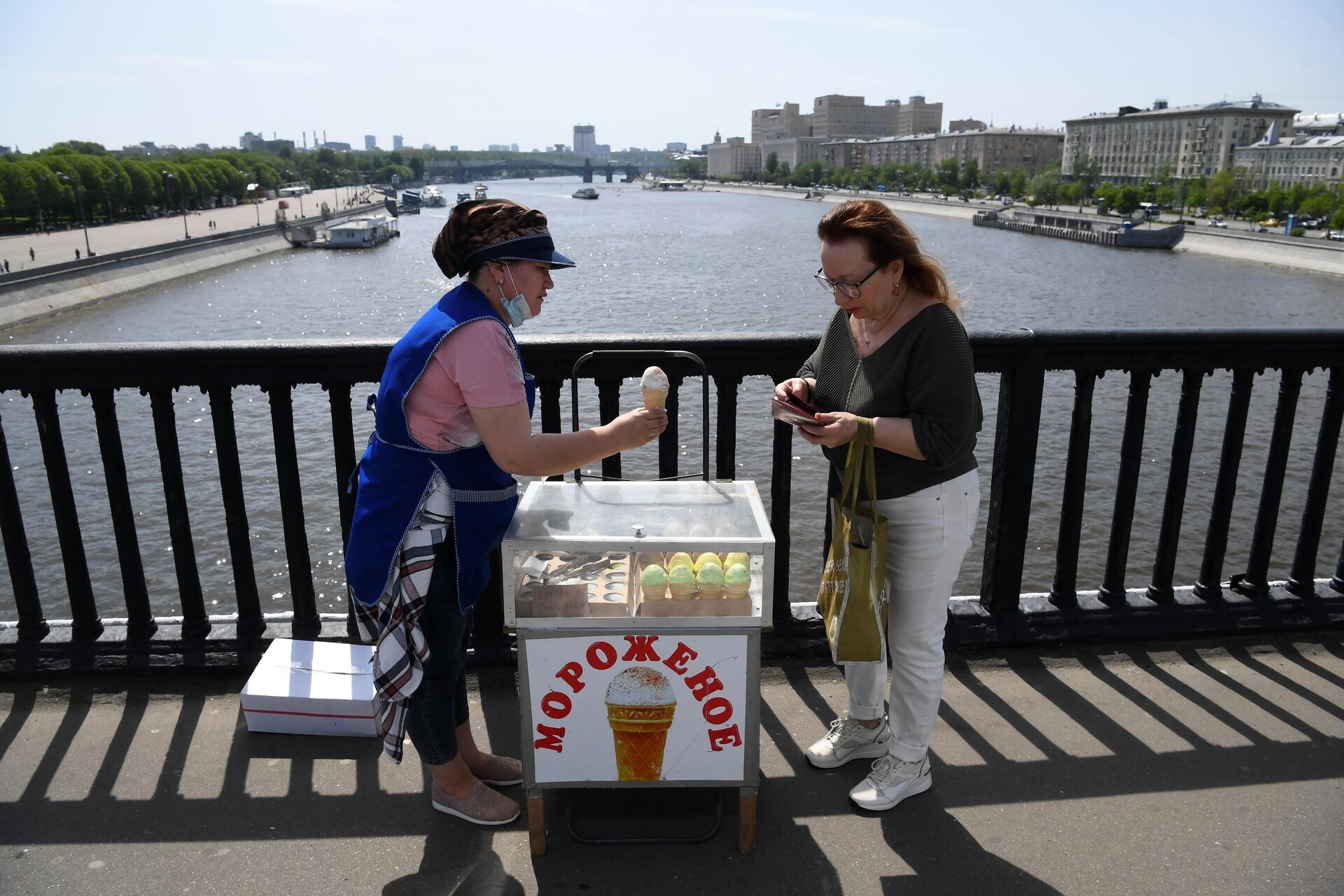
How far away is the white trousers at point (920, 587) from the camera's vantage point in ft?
9.21

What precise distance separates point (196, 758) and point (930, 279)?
272 centimetres

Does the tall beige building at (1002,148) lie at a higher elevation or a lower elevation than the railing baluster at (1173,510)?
higher

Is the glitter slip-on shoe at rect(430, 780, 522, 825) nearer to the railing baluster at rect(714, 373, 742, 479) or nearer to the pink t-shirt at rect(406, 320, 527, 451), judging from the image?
the pink t-shirt at rect(406, 320, 527, 451)

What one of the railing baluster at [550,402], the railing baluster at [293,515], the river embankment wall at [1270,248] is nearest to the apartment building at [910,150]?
the river embankment wall at [1270,248]

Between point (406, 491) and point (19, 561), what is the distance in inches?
83.6

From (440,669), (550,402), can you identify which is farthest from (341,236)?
(440,669)

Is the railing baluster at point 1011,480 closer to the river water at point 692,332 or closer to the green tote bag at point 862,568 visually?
the river water at point 692,332

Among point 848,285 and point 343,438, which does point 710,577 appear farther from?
point 343,438

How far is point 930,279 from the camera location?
2.66 meters

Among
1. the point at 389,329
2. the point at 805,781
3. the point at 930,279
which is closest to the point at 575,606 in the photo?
the point at 805,781

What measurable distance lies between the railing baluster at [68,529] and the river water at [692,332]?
2.30 meters

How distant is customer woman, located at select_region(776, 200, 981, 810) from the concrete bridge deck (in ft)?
0.56

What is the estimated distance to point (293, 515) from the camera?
3.69 meters

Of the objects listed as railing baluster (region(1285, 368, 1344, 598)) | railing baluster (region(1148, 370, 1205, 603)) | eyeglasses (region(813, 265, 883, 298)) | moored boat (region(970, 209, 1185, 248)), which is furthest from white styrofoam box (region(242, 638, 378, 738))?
moored boat (region(970, 209, 1185, 248))
